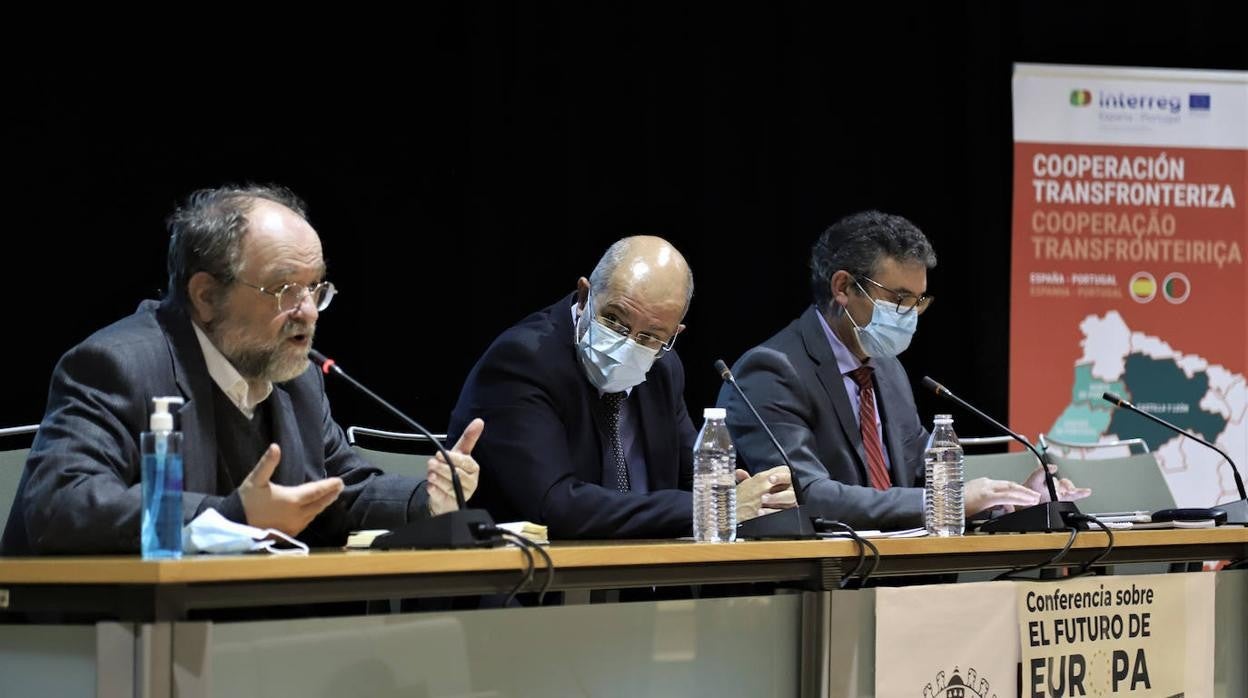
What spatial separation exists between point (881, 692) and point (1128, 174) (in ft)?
10.8

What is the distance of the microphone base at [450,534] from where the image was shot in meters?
2.25

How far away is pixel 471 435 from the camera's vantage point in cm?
267

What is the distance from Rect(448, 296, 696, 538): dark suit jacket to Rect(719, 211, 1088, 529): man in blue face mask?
0.31 meters

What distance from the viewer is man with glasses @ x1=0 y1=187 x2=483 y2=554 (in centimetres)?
234

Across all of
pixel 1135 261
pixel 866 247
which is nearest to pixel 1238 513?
pixel 866 247

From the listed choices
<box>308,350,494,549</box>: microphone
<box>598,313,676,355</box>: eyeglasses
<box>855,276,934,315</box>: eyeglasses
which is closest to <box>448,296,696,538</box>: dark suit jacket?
<box>598,313,676,355</box>: eyeglasses

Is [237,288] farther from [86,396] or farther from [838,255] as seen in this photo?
[838,255]

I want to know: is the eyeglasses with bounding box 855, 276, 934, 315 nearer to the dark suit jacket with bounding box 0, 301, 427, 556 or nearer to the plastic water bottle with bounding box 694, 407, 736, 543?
the plastic water bottle with bounding box 694, 407, 736, 543

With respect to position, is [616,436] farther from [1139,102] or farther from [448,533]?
[1139,102]

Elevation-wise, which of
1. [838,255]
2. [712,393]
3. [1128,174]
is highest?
[1128,174]

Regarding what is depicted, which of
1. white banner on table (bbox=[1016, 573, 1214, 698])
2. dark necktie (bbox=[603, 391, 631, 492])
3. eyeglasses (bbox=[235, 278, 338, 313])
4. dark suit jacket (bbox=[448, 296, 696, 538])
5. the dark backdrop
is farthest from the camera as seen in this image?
the dark backdrop

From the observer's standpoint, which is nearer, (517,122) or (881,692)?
(881,692)

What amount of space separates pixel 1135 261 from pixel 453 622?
3.89 metres

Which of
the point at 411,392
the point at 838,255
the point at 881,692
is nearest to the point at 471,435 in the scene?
the point at 881,692
